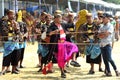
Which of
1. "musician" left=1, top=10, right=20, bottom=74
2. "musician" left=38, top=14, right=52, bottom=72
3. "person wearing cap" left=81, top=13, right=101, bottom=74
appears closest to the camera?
"musician" left=1, top=10, right=20, bottom=74

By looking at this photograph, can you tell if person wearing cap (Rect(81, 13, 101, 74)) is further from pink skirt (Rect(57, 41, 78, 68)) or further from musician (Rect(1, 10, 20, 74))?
musician (Rect(1, 10, 20, 74))

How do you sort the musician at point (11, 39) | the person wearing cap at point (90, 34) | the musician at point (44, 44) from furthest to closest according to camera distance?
1. the person wearing cap at point (90, 34)
2. the musician at point (44, 44)
3. the musician at point (11, 39)

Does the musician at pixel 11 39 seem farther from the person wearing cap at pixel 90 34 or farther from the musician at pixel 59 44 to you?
the person wearing cap at pixel 90 34

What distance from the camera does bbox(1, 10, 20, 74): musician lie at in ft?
31.3

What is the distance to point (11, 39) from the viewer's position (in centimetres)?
969

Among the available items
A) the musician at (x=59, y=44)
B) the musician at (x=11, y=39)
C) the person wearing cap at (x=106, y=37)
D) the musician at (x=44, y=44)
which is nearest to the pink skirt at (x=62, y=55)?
the musician at (x=59, y=44)

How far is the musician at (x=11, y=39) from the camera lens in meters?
9.54

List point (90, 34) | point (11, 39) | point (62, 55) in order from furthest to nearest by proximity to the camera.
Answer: point (90, 34), point (11, 39), point (62, 55)

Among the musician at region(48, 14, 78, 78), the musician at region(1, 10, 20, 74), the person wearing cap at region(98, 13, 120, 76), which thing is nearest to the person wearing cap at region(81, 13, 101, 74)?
the person wearing cap at region(98, 13, 120, 76)

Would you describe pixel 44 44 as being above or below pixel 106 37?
below

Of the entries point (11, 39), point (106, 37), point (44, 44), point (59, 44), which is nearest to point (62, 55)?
point (59, 44)

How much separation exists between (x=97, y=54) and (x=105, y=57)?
75 cm

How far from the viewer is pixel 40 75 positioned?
9.73m

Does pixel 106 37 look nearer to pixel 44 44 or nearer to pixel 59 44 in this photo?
pixel 59 44
